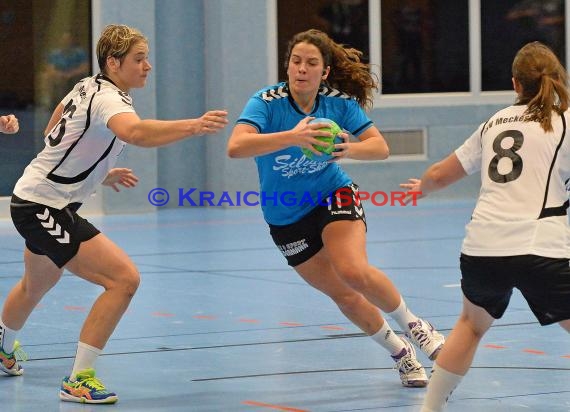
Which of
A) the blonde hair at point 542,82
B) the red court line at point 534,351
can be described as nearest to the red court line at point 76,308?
the red court line at point 534,351

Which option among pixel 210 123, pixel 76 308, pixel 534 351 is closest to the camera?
pixel 210 123

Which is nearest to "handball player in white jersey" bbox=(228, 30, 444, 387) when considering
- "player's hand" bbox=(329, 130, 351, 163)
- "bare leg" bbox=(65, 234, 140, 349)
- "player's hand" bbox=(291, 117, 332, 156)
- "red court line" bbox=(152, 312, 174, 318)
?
"player's hand" bbox=(329, 130, 351, 163)

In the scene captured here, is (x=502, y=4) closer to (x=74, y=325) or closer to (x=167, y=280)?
(x=167, y=280)

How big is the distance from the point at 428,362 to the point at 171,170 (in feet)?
33.5

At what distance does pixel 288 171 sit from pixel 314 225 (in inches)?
11.8

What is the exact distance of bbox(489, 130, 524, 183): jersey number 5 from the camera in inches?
194

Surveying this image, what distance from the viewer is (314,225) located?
6.35 m

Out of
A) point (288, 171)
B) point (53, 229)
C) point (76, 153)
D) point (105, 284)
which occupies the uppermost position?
point (76, 153)

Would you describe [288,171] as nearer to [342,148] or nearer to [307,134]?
[342,148]

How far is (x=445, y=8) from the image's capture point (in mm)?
17516

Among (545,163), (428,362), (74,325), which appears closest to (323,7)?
(74,325)

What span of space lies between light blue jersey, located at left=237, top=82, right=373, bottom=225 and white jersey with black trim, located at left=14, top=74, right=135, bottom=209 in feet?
2.45

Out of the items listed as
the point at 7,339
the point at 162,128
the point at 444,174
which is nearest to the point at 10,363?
the point at 7,339

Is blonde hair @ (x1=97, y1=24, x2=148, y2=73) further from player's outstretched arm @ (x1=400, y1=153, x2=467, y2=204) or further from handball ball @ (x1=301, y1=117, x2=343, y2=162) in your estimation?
player's outstretched arm @ (x1=400, y1=153, x2=467, y2=204)
